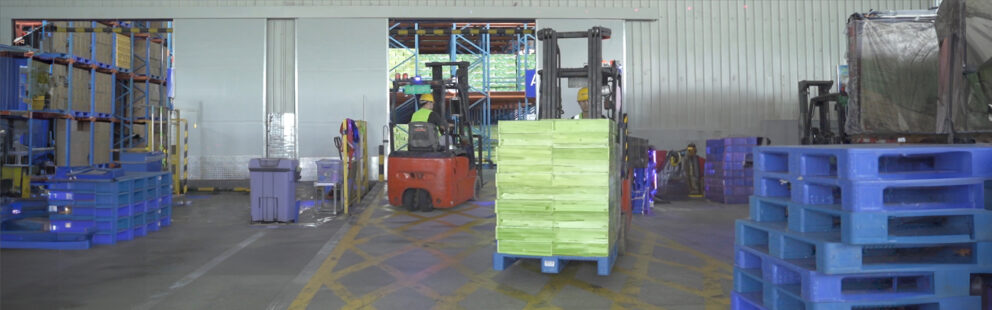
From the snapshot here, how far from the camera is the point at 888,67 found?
9055 millimetres

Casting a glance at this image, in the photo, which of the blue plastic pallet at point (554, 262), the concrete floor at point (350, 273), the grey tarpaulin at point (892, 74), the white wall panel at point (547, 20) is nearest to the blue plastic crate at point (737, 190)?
the grey tarpaulin at point (892, 74)

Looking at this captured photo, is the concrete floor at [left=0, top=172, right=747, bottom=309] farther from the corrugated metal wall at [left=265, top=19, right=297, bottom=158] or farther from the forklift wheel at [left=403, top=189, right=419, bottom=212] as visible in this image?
the corrugated metal wall at [left=265, top=19, right=297, bottom=158]

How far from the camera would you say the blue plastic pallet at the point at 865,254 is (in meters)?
2.88

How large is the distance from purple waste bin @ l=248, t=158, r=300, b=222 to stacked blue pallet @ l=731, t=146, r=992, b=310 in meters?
8.04

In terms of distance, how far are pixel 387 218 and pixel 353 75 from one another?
7784mm

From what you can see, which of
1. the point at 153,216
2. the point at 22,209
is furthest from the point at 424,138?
the point at 22,209

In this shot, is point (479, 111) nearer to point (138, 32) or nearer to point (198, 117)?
→ point (198, 117)

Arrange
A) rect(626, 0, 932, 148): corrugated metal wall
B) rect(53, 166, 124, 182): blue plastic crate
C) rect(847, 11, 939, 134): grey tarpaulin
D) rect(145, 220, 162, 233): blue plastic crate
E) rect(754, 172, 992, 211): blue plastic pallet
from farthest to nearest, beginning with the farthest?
rect(626, 0, 932, 148): corrugated metal wall
rect(145, 220, 162, 233): blue plastic crate
rect(847, 11, 939, 134): grey tarpaulin
rect(53, 166, 124, 182): blue plastic crate
rect(754, 172, 992, 211): blue plastic pallet

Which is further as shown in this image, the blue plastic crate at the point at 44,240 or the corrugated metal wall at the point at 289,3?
the corrugated metal wall at the point at 289,3

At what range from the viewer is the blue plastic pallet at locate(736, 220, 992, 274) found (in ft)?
9.44

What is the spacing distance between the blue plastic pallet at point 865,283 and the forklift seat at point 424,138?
27.9ft

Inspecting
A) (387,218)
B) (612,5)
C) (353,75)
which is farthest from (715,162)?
(353,75)

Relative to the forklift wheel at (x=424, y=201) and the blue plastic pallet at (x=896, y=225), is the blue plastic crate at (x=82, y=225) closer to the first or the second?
the forklift wheel at (x=424, y=201)

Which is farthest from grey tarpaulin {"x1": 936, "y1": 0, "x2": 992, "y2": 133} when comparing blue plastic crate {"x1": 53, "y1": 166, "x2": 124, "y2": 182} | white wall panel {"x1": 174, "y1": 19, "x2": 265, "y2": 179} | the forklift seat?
white wall panel {"x1": 174, "y1": 19, "x2": 265, "y2": 179}
